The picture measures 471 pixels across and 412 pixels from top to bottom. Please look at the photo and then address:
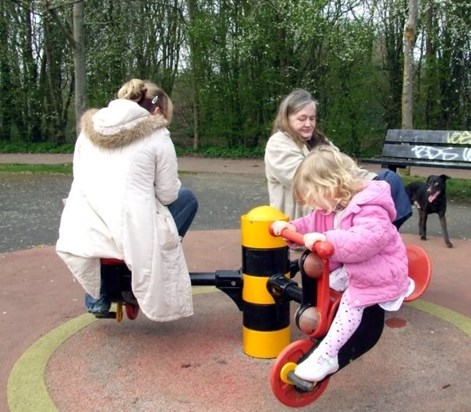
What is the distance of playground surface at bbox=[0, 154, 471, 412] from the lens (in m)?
2.88

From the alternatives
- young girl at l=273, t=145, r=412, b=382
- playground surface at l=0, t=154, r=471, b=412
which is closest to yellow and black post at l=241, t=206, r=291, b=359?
playground surface at l=0, t=154, r=471, b=412

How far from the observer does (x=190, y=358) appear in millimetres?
3361

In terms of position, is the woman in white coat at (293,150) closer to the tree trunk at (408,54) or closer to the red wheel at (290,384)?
the red wheel at (290,384)

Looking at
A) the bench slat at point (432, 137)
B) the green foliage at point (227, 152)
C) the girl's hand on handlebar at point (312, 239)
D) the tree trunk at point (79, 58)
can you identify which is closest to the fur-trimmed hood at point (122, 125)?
the girl's hand on handlebar at point (312, 239)

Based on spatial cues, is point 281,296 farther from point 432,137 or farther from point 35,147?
point 35,147

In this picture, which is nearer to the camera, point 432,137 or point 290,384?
point 290,384

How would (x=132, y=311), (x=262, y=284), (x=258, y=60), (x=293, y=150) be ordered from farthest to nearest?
(x=258, y=60), (x=293, y=150), (x=132, y=311), (x=262, y=284)

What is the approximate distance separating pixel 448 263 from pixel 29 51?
14.6 meters

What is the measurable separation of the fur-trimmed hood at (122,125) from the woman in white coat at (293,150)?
3.35 ft

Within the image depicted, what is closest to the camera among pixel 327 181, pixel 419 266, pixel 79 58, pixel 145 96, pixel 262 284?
pixel 327 181

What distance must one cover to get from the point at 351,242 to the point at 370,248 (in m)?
0.09

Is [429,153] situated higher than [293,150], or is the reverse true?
[293,150]

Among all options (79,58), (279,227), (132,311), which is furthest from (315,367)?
(79,58)

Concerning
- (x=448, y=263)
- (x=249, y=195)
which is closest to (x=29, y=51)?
(x=249, y=195)
